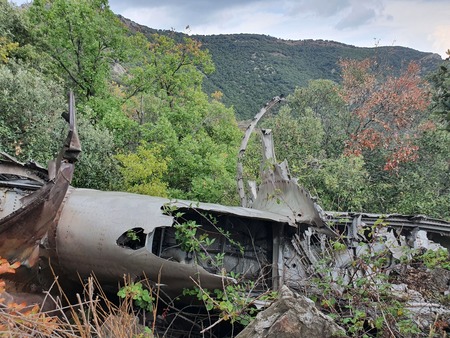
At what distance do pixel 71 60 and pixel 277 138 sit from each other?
10953mm

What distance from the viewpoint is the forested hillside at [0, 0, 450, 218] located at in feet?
43.6

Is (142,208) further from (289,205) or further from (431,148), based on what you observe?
(431,148)

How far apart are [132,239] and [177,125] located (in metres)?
13.7

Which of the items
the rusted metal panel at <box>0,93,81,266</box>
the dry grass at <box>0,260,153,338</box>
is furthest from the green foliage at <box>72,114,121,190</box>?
the dry grass at <box>0,260,153,338</box>

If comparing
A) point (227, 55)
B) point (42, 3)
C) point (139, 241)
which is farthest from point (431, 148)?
point (227, 55)

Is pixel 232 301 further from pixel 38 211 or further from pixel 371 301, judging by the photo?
pixel 38 211

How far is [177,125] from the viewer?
18.8 meters

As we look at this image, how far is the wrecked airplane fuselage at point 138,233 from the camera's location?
16.9ft

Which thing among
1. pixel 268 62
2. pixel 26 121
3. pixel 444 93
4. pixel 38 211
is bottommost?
pixel 38 211

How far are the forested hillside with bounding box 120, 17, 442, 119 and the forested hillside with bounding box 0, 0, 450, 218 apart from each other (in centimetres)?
2993

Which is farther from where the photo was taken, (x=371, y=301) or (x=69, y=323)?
(x=371, y=301)

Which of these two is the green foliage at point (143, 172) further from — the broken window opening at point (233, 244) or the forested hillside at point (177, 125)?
the broken window opening at point (233, 244)

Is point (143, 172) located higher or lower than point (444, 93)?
lower

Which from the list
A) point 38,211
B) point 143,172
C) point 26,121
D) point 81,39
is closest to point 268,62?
point 81,39
